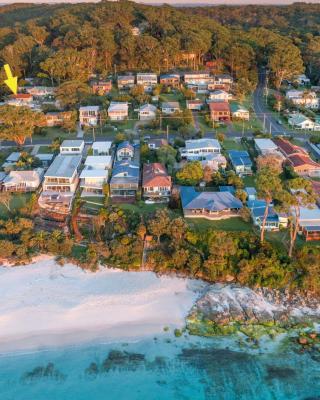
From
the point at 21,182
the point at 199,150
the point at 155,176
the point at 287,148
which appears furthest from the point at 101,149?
the point at 287,148

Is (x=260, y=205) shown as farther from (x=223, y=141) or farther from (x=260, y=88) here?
(x=260, y=88)

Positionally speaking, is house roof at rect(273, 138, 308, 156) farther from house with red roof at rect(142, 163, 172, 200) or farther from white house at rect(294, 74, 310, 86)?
white house at rect(294, 74, 310, 86)

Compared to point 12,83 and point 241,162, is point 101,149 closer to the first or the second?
point 241,162

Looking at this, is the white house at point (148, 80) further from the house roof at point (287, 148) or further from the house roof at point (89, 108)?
the house roof at point (287, 148)

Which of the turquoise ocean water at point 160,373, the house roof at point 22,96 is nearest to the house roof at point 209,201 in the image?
the turquoise ocean water at point 160,373

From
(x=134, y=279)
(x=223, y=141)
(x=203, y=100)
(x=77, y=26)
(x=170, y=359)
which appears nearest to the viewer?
(x=170, y=359)

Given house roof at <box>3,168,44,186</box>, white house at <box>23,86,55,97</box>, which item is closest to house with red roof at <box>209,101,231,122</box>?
house roof at <box>3,168,44,186</box>

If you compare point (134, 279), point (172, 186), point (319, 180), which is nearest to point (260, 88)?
point (319, 180)
